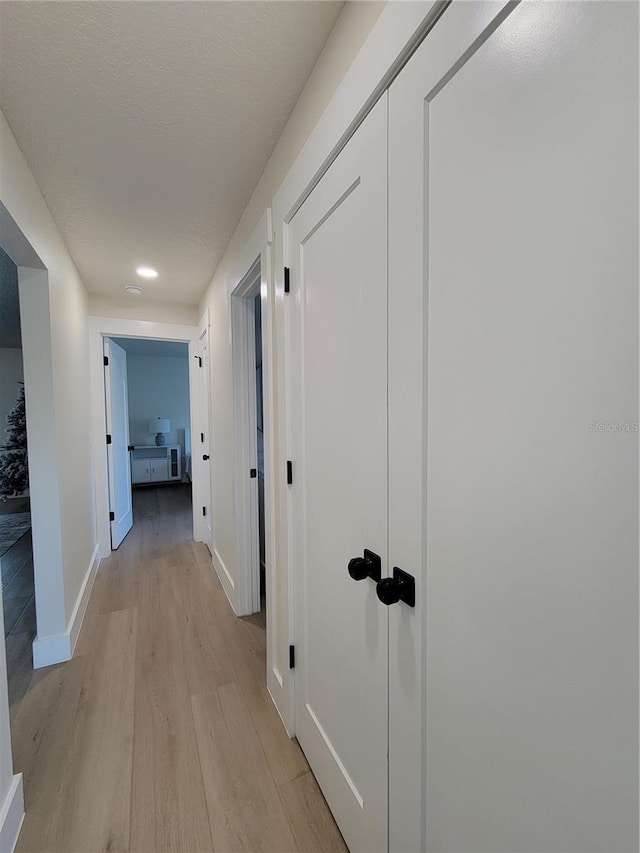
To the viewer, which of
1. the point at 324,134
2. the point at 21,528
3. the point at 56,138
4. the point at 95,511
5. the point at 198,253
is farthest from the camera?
the point at 21,528

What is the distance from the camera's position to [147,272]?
111 inches

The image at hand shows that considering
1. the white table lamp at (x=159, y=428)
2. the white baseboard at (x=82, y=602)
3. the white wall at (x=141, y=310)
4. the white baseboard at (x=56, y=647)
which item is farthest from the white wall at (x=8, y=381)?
the white baseboard at (x=56, y=647)

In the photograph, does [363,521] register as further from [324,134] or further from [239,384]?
[239,384]

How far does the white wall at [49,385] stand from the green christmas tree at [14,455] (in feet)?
11.4

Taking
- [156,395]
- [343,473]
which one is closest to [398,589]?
[343,473]

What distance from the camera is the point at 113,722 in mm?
1556

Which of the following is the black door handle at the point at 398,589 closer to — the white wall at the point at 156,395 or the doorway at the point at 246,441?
the doorway at the point at 246,441

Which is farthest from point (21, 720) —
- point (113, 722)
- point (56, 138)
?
point (56, 138)

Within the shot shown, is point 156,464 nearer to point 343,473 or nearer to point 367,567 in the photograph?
point 343,473

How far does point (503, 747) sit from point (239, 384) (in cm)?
207

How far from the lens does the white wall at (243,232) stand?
3.20ft

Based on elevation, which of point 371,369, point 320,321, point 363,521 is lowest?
point 363,521

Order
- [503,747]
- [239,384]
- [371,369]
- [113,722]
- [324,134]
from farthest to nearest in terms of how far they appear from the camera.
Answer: [239,384], [113,722], [324,134], [371,369], [503,747]

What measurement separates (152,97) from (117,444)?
3.15 metres
